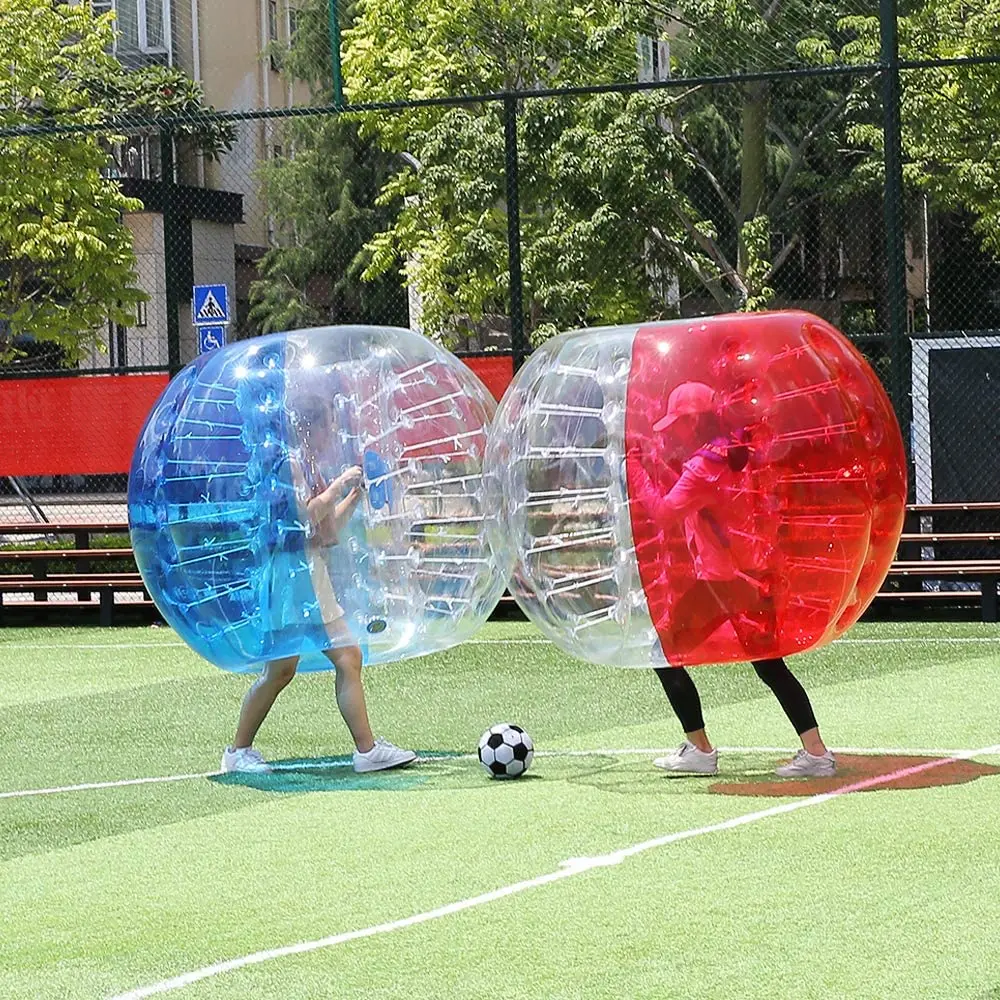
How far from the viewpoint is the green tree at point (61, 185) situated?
77.9ft

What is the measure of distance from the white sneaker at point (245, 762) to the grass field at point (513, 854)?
137 millimetres

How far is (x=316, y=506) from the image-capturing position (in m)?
8.37

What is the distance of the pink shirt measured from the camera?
7.66 meters

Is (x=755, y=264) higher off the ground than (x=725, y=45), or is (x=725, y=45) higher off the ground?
(x=725, y=45)

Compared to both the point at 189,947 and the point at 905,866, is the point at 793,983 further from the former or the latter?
the point at 189,947

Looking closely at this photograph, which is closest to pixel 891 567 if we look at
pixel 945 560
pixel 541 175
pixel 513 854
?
pixel 945 560

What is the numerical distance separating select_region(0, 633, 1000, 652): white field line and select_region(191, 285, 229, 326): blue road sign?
274 centimetres

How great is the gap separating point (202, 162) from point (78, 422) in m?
18.3

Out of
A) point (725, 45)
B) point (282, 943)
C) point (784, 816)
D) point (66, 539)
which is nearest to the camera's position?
point (282, 943)

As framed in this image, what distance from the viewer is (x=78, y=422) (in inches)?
677

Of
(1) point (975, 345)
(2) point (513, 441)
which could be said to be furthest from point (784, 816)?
(1) point (975, 345)

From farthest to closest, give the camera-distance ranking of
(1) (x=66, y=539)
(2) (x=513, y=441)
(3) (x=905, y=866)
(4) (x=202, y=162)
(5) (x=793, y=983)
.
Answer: (4) (x=202, y=162) < (1) (x=66, y=539) < (2) (x=513, y=441) < (3) (x=905, y=866) < (5) (x=793, y=983)

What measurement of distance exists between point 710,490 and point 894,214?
8.85 meters

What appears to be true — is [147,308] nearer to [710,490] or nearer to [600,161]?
[600,161]
